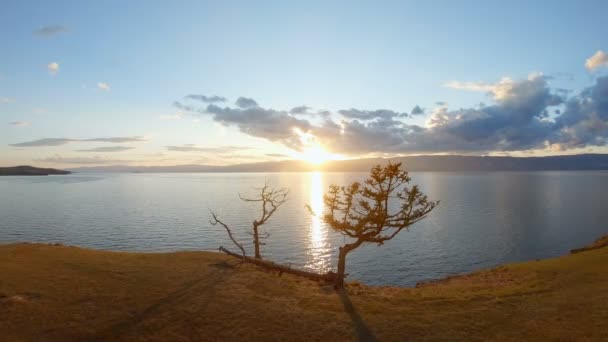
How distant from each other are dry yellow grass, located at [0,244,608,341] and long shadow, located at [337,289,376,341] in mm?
64

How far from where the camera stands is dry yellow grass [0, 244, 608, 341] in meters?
20.4

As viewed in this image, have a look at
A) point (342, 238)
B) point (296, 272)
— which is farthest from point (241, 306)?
point (342, 238)

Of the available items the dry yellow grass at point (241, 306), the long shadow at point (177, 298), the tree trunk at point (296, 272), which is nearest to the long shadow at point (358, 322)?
the dry yellow grass at point (241, 306)

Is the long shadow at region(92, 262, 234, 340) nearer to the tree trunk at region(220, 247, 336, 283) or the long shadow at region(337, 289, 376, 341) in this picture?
the tree trunk at region(220, 247, 336, 283)

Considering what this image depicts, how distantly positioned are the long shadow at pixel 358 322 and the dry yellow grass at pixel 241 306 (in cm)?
6

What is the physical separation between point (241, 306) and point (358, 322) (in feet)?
25.3

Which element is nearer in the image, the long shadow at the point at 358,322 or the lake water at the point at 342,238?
the long shadow at the point at 358,322

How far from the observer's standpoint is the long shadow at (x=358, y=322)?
67.9 ft

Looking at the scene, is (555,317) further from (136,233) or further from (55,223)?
(55,223)

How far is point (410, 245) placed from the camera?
7312 centimetres

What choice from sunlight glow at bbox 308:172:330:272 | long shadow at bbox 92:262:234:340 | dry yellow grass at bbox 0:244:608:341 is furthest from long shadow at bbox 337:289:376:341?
sunlight glow at bbox 308:172:330:272

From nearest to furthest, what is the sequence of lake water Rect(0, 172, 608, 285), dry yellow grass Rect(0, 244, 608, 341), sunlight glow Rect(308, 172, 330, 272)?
dry yellow grass Rect(0, 244, 608, 341) < sunlight glow Rect(308, 172, 330, 272) < lake water Rect(0, 172, 608, 285)

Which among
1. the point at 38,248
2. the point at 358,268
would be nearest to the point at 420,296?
the point at 358,268

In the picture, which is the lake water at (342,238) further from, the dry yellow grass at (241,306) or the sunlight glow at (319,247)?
the dry yellow grass at (241,306)
